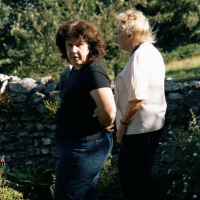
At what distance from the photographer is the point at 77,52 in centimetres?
306

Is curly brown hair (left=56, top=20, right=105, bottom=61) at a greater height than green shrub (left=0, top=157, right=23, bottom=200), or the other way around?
curly brown hair (left=56, top=20, right=105, bottom=61)

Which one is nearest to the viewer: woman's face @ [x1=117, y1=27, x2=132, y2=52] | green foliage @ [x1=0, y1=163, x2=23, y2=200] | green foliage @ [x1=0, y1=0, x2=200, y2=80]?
woman's face @ [x1=117, y1=27, x2=132, y2=52]

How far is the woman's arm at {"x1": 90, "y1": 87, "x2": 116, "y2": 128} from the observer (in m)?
2.91

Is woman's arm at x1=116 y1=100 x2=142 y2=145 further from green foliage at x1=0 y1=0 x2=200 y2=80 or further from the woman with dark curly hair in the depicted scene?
green foliage at x1=0 y1=0 x2=200 y2=80

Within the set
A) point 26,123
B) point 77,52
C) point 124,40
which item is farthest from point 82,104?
point 26,123

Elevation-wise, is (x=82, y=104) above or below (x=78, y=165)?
above

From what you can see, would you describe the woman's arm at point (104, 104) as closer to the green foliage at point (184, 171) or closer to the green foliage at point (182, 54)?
the green foliage at point (184, 171)

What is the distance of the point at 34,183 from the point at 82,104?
2.95 metres

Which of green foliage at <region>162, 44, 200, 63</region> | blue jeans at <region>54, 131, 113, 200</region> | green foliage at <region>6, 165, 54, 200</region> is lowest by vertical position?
green foliage at <region>6, 165, 54, 200</region>

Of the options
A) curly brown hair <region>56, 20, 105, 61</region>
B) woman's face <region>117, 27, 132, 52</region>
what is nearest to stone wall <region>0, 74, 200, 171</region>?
woman's face <region>117, 27, 132, 52</region>

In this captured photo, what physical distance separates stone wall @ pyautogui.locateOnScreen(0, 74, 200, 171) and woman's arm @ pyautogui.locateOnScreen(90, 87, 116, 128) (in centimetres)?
306

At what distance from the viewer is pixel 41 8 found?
1327 centimetres

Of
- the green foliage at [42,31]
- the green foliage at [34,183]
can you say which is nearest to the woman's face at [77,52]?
the green foliage at [34,183]

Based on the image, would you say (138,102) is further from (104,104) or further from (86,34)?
(86,34)
